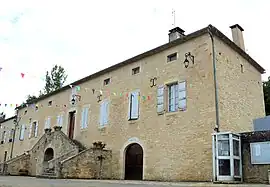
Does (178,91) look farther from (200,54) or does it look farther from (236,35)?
(236,35)

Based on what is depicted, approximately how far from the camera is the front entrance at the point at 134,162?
13.4 metres

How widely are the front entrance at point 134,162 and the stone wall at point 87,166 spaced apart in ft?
3.51

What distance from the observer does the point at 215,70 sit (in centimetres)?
1141

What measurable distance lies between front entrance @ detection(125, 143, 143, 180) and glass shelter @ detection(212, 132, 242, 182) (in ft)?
13.5

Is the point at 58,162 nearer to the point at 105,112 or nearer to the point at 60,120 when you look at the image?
the point at 105,112

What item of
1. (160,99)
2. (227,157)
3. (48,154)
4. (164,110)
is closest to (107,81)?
(160,99)

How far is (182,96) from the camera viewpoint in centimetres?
1209

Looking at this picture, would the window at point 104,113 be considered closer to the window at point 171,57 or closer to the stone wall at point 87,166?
the stone wall at point 87,166

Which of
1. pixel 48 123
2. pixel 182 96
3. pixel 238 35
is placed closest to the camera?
pixel 182 96

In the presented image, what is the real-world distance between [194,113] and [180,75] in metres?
1.87

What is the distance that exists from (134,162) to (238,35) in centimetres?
777

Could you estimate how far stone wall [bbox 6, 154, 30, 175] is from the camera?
1889 centimetres

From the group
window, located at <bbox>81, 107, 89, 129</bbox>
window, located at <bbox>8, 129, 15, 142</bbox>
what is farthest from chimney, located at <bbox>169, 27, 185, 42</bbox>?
window, located at <bbox>8, 129, 15, 142</bbox>

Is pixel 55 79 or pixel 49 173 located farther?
pixel 55 79
